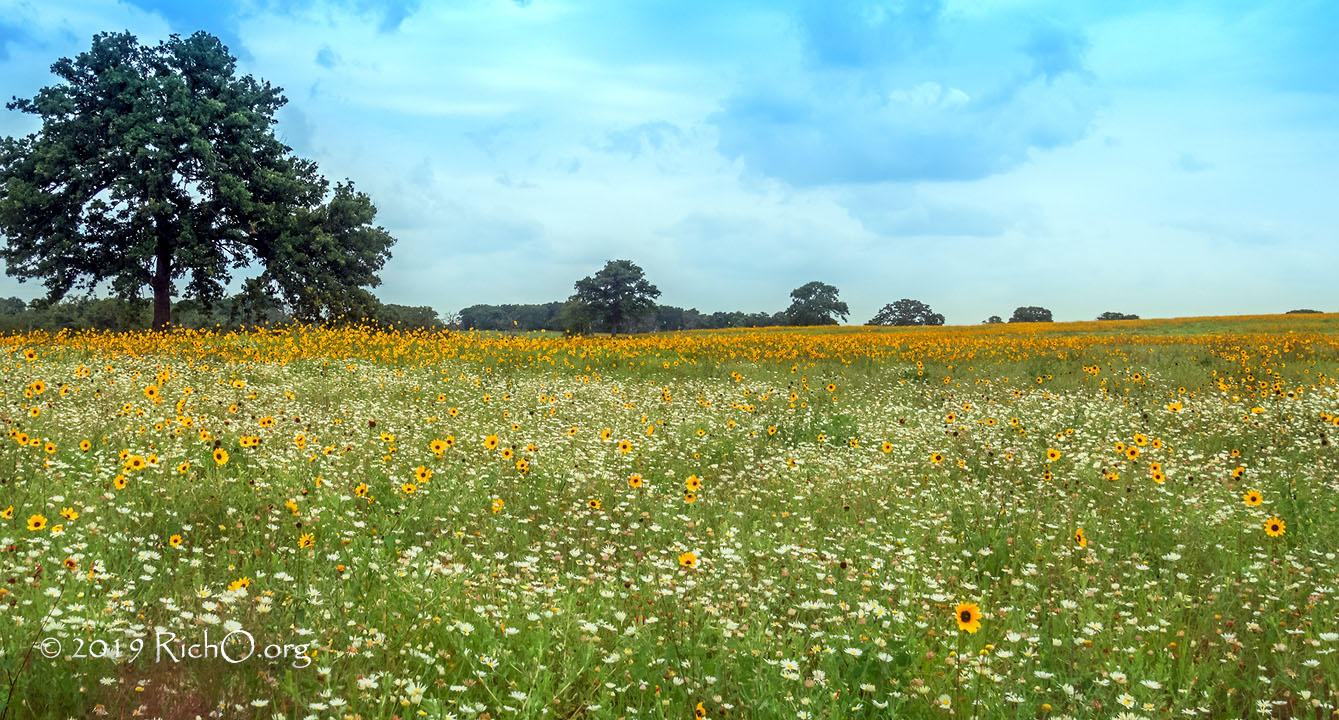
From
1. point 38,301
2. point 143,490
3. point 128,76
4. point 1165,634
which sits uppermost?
point 128,76

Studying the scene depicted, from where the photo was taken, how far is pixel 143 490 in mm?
5598

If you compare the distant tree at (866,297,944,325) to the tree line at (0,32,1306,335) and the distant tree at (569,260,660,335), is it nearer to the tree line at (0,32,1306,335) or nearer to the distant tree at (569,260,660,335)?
the distant tree at (569,260,660,335)

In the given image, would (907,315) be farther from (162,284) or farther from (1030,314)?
(162,284)

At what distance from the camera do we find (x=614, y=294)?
67.3 metres

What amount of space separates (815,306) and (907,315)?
1230 centimetres

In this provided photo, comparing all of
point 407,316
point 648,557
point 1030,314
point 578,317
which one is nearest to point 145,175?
point 407,316

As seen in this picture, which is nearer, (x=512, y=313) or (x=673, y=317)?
(x=512, y=313)

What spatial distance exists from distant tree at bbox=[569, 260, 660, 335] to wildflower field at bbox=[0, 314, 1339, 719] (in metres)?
55.9

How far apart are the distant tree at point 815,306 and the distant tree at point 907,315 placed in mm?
4804

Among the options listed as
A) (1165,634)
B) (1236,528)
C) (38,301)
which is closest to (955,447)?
(1236,528)

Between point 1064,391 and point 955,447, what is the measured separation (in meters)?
6.43

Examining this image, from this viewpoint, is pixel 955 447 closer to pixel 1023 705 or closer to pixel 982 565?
pixel 982 565

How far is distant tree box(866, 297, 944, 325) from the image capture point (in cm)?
9456

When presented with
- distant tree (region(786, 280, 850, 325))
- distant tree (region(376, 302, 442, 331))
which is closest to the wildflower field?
distant tree (region(376, 302, 442, 331))
